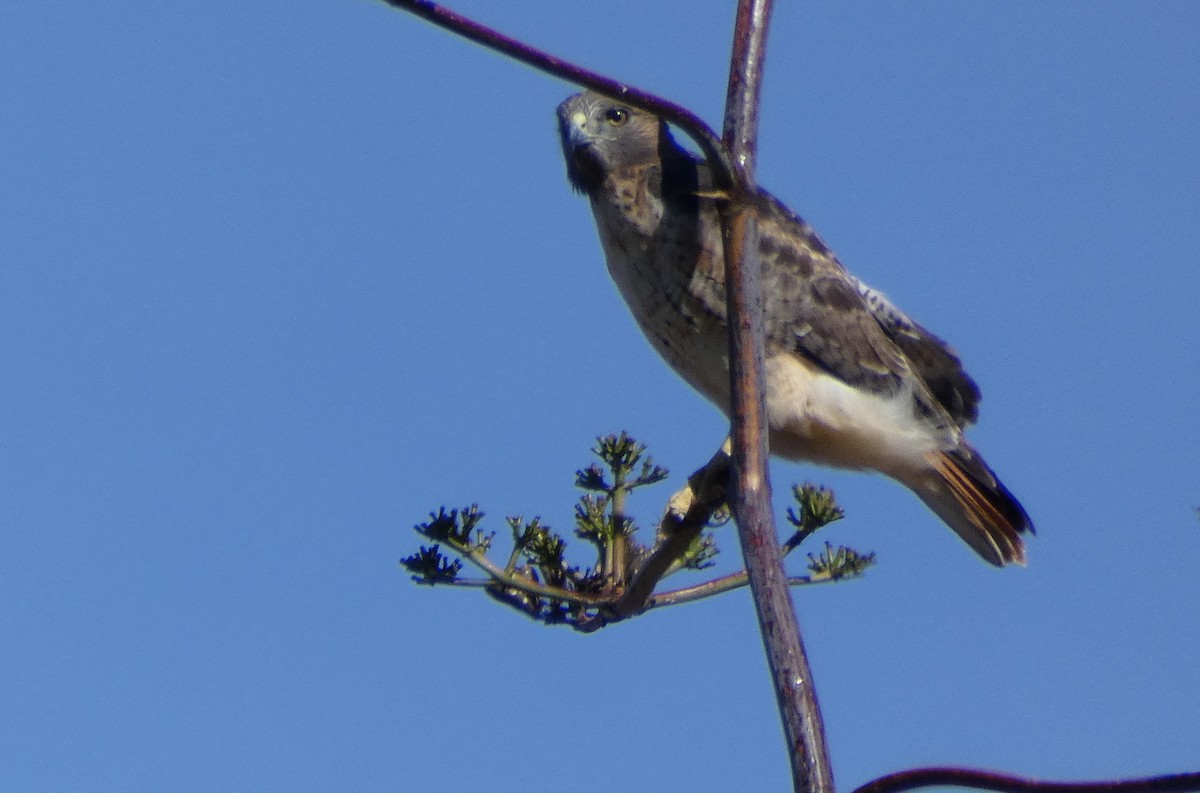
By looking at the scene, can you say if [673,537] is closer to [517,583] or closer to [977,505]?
[517,583]

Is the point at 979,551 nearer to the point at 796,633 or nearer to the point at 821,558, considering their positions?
the point at 821,558

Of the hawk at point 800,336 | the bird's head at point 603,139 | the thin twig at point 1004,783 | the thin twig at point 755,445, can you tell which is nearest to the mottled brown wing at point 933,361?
the hawk at point 800,336

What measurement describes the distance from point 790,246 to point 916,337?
55 centimetres

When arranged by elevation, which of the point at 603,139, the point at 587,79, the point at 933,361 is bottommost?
the point at 587,79

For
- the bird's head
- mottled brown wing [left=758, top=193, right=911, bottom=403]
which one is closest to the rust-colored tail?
mottled brown wing [left=758, top=193, right=911, bottom=403]

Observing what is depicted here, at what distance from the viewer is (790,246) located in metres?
4.48

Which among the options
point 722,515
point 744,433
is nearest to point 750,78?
point 744,433

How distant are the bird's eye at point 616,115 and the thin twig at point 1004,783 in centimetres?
362

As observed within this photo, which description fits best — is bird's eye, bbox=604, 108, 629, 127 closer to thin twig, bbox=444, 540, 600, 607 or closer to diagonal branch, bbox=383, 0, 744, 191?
thin twig, bbox=444, 540, 600, 607

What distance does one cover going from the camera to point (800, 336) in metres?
4.36

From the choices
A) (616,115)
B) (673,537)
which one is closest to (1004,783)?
(673,537)

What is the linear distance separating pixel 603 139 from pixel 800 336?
94 centimetres

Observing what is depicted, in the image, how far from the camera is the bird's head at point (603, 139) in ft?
14.8

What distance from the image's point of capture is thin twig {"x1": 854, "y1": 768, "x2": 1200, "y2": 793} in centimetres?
109
